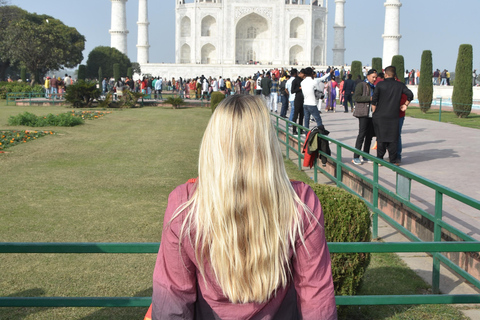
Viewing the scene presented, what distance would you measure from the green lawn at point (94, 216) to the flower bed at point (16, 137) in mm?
275

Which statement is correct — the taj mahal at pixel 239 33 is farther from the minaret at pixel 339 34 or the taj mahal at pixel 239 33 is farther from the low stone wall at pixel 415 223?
the low stone wall at pixel 415 223

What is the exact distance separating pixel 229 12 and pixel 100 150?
150 feet

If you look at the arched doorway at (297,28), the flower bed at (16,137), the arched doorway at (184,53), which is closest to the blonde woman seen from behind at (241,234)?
the flower bed at (16,137)

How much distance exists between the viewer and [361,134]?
7641 millimetres

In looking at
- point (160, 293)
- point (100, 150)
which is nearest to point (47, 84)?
point (100, 150)

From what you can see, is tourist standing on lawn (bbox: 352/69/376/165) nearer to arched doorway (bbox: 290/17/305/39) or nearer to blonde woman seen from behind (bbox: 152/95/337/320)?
blonde woman seen from behind (bbox: 152/95/337/320)

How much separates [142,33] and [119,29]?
7.83 feet

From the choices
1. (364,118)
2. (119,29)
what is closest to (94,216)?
(364,118)

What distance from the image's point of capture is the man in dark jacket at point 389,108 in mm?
6977

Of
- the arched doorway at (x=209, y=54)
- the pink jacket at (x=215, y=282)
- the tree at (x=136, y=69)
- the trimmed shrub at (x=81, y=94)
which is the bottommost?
the pink jacket at (x=215, y=282)

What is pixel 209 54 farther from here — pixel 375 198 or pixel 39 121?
pixel 375 198

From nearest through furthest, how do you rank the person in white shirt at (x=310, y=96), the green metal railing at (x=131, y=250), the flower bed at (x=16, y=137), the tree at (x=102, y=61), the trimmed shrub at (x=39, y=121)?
the green metal railing at (x=131, y=250) < the person in white shirt at (x=310, y=96) < the flower bed at (x=16, y=137) < the trimmed shrub at (x=39, y=121) < the tree at (x=102, y=61)

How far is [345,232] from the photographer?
9.84 feet

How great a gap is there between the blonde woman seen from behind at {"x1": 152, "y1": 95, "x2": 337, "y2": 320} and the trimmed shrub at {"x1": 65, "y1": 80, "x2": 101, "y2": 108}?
807 inches
